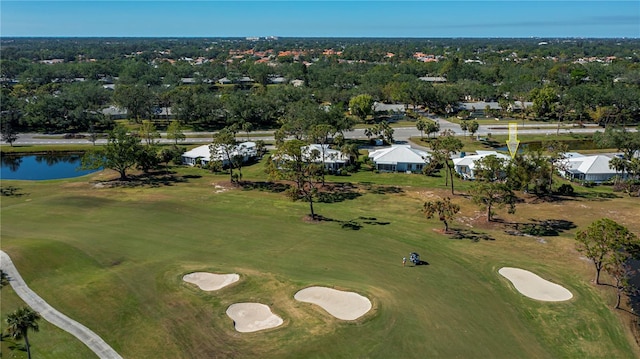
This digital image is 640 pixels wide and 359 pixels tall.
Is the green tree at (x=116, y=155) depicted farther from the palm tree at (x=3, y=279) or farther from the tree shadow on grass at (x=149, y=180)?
the palm tree at (x=3, y=279)

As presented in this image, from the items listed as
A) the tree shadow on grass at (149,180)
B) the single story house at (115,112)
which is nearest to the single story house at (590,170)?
the tree shadow on grass at (149,180)

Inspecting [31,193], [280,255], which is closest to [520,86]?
[280,255]

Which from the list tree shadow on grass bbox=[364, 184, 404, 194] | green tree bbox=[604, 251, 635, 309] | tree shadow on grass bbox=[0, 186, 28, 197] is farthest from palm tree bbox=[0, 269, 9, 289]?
green tree bbox=[604, 251, 635, 309]

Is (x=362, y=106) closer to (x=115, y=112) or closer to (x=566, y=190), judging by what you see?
(x=566, y=190)

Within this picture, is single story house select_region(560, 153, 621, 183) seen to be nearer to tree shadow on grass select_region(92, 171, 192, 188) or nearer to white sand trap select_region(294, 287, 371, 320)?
white sand trap select_region(294, 287, 371, 320)

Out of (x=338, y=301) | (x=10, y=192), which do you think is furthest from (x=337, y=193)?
(x=10, y=192)
